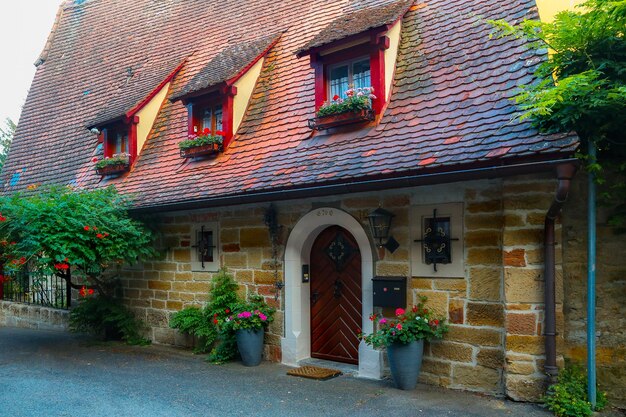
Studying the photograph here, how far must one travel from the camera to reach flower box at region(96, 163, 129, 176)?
10.5 m

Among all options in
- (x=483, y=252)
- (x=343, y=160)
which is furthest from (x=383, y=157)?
(x=483, y=252)

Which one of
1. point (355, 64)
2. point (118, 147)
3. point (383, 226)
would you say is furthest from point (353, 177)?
point (118, 147)

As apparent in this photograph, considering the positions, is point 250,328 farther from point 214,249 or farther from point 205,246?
point 205,246

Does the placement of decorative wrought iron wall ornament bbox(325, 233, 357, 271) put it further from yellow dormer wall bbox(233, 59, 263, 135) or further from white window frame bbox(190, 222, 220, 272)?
yellow dormer wall bbox(233, 59, 263, 135)

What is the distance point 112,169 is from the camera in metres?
10.6

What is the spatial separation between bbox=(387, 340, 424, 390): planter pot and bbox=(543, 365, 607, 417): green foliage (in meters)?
1.32

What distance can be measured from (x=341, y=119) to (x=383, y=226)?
67.6 inches

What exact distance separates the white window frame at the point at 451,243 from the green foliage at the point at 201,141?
12.4ft

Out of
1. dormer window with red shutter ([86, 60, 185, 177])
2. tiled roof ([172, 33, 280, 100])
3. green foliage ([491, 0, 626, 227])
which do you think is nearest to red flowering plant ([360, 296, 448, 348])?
green foliage ([491, 0, 626, 227])

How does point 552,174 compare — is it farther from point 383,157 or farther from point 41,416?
point 41,416

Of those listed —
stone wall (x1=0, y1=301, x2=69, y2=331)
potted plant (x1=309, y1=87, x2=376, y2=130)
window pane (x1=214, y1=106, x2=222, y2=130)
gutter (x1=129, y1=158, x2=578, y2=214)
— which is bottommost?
stone wall (x1=0, y1=301, x2=69, y2=331)

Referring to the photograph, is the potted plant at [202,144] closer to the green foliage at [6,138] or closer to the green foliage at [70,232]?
the green foliage at [70,232]

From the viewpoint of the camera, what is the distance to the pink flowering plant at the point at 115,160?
10422 millimetres

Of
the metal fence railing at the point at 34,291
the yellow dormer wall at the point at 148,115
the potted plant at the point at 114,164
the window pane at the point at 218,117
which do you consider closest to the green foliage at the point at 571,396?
the window pane at the point at 218,117
